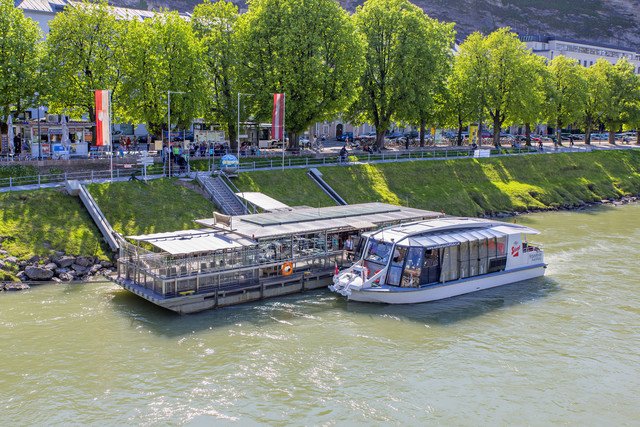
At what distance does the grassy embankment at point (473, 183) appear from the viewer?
5581 cm

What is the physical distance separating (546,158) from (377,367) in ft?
207

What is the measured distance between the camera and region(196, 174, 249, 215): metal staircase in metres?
47.7

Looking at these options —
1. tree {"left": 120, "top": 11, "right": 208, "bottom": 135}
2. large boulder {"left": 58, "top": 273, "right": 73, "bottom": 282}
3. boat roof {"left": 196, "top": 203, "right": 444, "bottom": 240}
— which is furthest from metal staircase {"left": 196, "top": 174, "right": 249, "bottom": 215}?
large boulder {"left": 58, "top": 273, "right": 73, "bottom": 282}

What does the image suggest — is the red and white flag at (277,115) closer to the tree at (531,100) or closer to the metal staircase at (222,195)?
the metal staircase at (222,195)

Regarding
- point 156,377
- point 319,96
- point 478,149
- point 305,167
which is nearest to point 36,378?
point 156,377

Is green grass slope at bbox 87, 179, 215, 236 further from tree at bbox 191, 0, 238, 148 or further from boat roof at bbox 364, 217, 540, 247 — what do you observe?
boat roof at bbox 364, 217, 540, 247

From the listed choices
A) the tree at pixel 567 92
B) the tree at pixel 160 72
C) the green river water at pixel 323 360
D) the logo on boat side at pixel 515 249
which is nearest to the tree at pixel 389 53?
the tree at pixel 160 72

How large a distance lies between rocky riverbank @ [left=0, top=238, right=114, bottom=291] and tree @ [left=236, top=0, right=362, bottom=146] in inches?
1037

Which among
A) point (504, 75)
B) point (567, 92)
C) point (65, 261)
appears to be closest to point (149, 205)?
point (65, 261)

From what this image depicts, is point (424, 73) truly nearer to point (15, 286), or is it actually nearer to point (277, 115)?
point (277, 115)

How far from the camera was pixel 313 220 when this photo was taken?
130 ft

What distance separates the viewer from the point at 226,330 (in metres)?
30.3

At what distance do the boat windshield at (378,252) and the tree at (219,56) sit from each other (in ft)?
94.8

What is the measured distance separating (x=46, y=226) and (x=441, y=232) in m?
23.5
